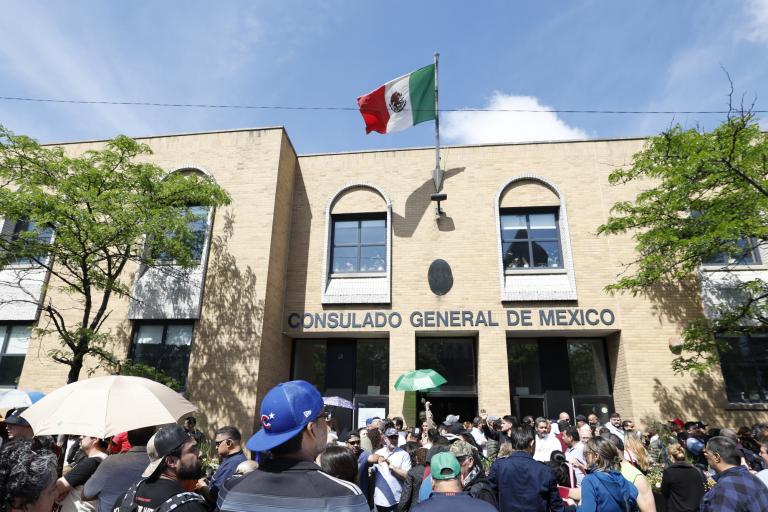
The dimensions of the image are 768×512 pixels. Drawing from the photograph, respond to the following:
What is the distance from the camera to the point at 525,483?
4.78 meters

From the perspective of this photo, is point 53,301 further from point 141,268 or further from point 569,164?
point 569,164

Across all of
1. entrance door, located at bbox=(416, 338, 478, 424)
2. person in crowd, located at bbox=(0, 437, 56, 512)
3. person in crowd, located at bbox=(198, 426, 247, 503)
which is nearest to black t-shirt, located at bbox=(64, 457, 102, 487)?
person in crowd, located at bbox=(198, 426, 247, 503)

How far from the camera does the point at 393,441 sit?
7273 mm

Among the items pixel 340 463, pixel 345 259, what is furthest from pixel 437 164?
pixel 340 463

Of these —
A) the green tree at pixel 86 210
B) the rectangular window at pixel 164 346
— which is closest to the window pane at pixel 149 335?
the rectangular window at pixel 164 346

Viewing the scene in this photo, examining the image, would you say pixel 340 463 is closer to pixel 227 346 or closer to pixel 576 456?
pixel 576 456

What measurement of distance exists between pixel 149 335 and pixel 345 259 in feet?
22.9

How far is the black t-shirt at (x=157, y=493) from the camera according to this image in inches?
108

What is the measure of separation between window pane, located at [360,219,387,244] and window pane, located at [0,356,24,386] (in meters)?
12.3

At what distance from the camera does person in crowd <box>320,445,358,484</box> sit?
3.83 metres

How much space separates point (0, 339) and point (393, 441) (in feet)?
51.7

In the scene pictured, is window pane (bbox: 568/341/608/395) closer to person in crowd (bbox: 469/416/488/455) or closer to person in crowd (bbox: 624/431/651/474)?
person in crowd (bbox: 469/416/488/455)

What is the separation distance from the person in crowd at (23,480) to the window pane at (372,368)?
13258 millimetres

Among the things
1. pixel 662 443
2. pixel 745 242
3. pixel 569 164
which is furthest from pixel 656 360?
pixel 569 164
